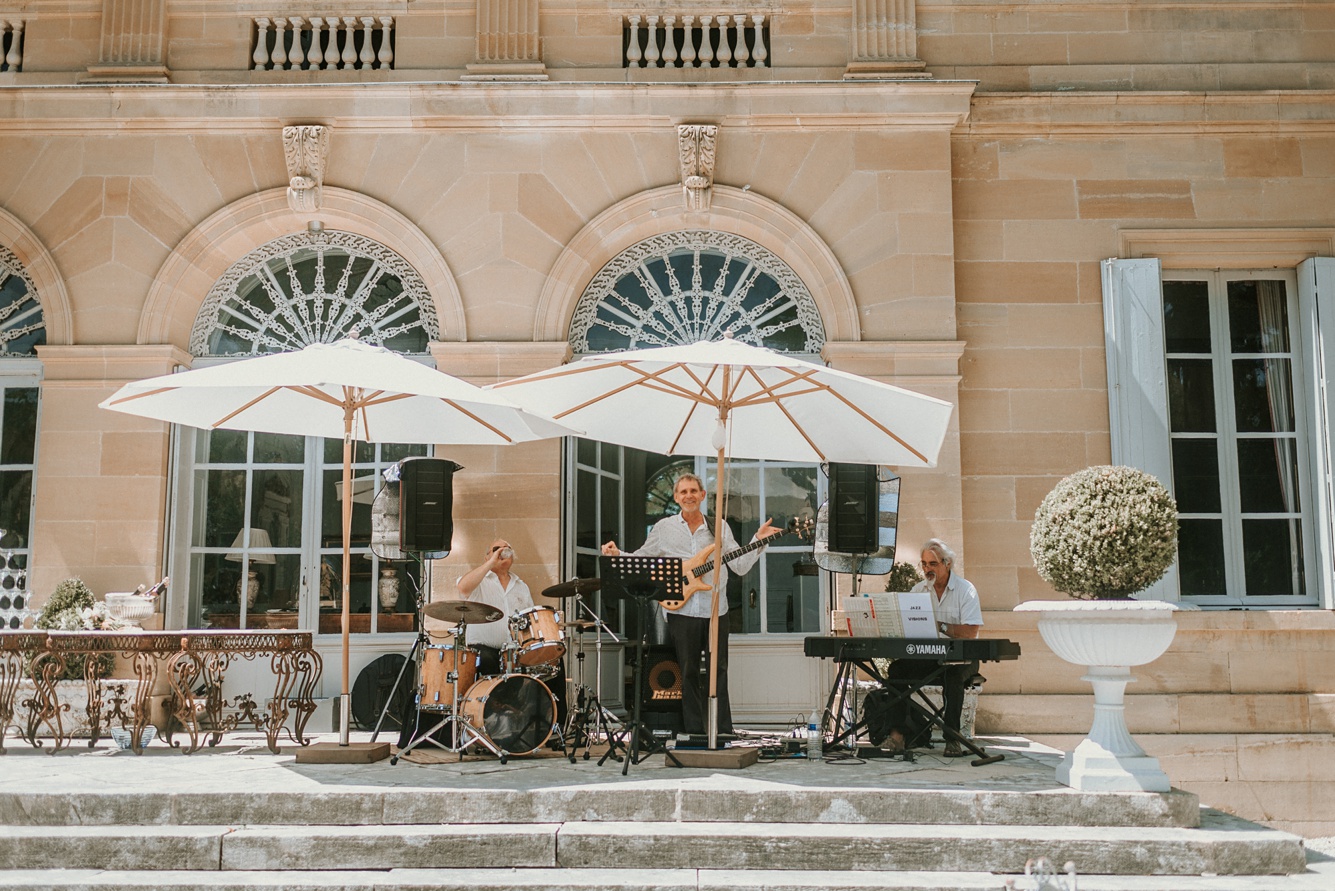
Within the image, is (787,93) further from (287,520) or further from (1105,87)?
(287,520)

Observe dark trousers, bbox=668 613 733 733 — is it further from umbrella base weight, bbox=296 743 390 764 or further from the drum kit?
umbrella base weight, bbox=296 743 390 764

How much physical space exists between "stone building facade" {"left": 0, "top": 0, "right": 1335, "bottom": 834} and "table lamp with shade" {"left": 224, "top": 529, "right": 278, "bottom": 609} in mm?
37

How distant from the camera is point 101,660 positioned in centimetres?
873

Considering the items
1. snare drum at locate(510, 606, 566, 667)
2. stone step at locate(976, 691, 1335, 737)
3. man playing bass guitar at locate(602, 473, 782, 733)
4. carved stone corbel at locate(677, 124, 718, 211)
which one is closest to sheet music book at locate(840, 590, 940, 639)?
man playing bass guitar at locate(602, 473, 782, 733)

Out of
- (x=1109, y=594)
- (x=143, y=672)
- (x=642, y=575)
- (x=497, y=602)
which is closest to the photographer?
(x=1109, y=594)

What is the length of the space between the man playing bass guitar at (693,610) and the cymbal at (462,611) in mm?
840

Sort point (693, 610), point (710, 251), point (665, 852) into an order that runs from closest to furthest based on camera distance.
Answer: point (665, 852)
point (693, 610)
point (710, 251)

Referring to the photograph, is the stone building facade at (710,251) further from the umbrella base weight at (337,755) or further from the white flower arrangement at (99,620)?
the umbrella base weight at (337,755)

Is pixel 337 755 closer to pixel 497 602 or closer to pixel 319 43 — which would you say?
pixel 497 602

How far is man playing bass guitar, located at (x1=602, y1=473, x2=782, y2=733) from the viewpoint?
7717 mm

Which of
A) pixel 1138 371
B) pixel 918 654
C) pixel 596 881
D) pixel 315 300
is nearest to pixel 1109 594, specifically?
pixel 918 654

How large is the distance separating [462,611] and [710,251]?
12.9 ft

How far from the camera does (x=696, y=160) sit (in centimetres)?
956

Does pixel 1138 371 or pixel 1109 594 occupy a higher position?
pixel 1138 371
